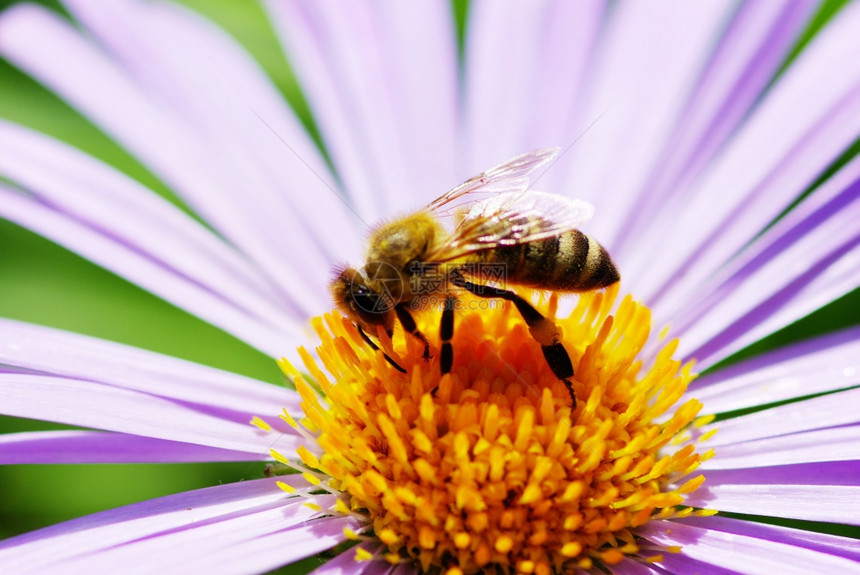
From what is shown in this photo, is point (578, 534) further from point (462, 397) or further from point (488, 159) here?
point (488, 159)

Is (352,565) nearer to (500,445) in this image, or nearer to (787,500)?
(500,445)

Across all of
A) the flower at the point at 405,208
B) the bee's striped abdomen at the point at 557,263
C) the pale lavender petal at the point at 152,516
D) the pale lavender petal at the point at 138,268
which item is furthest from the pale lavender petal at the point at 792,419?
the pale lavender petal at the point at 138,268

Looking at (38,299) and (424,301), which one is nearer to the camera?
(424,301)

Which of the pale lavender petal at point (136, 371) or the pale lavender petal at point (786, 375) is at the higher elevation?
the pale lavender petal at point (136, 371)

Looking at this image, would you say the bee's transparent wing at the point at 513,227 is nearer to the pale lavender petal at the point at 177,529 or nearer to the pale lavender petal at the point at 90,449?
the pale lavender petal at the point at 177,529

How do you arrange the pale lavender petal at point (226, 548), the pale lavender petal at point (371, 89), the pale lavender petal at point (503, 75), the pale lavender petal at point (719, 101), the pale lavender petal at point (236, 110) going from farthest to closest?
the pale lavender petal at point (503, 75), the pale lavender petal at point (371, 89), the pale lavender petal at point (236, 110), the pale lavender petal at point (719, 101), the pale lavender petal at point (226, 548)

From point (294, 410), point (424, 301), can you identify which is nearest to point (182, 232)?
point (294, 410)

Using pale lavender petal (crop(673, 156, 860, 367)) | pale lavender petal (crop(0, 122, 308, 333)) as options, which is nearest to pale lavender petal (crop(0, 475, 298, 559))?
pale lavender petal (crop(0, 122, 308, 333))

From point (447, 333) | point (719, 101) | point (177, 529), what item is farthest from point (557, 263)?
point (719, 101)
